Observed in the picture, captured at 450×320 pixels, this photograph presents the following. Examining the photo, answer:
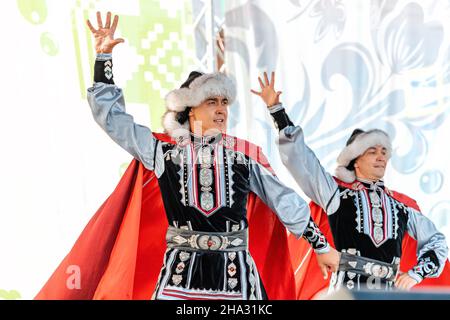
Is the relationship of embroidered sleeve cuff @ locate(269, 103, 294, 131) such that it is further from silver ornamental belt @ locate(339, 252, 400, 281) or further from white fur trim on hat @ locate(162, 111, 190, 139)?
silver ornamental belt @ locate(339, 252, 400, 281)

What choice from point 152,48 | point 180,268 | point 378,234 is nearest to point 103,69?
point 152,48

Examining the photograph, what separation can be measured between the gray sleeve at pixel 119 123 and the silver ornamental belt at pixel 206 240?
0.36 meters

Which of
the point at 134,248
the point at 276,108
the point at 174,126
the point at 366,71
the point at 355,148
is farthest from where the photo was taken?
the point at 366,71

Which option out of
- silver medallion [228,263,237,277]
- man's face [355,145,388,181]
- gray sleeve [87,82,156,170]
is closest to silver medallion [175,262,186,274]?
silver medallion [228,263,237,277]

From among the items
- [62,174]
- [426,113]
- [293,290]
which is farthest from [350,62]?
[62,174]

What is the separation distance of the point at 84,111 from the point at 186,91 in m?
0.50

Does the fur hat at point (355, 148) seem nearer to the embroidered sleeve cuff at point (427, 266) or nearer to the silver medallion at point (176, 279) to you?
the embroidered sleeve cuff at point (427, 266)

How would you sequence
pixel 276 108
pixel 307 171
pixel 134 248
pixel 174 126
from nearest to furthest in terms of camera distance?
1. pixel 134 248
2. pixel 174 126
3. pixel 276 108
4. pixel 307 171

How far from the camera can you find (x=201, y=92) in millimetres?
3570

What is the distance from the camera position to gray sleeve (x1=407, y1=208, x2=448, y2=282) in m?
3.83

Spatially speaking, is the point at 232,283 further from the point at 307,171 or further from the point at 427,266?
the point at 427,266

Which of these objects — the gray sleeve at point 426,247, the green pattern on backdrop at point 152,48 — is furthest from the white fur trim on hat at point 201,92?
the gray sleeve at point 426,247

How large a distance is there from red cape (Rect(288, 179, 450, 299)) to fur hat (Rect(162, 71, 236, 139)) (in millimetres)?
784

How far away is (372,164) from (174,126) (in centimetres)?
106
